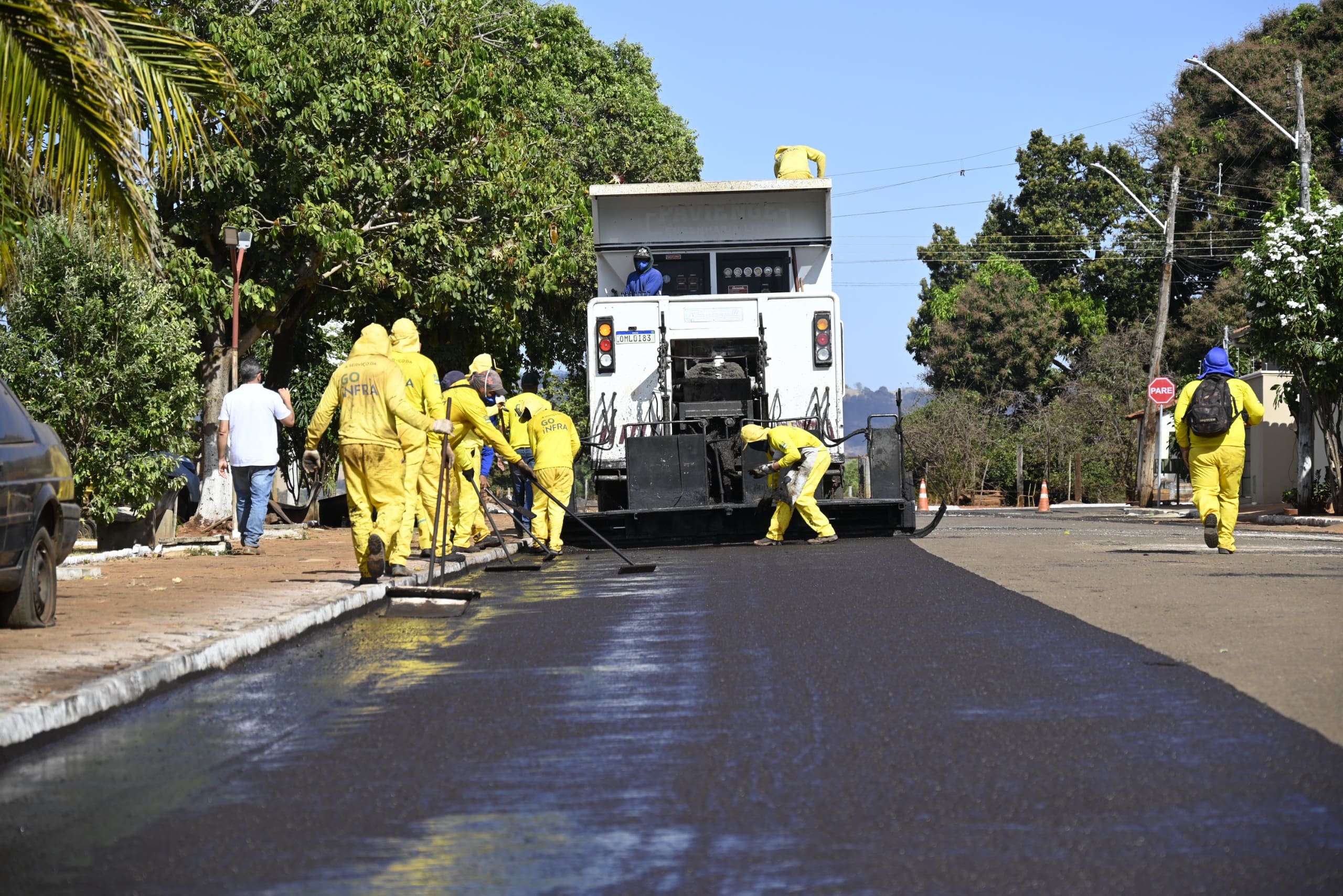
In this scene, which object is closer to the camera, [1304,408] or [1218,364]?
[1218,364]

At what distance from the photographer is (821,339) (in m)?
17.7

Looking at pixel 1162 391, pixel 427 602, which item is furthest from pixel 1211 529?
pixel 1162 391

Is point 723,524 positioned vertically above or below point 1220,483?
below

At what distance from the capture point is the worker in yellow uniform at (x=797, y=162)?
19.7 meters

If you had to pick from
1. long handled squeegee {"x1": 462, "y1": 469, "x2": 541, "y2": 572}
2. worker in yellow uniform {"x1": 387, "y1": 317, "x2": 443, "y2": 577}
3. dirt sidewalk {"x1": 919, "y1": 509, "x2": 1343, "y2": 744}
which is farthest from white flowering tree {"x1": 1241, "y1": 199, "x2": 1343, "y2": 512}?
worker in yellow uniform {"x1": 387, "y1": 317, "x2": 443, "y2": 577}

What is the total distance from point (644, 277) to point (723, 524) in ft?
9.26

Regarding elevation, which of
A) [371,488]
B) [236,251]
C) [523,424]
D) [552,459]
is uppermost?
[236,251]

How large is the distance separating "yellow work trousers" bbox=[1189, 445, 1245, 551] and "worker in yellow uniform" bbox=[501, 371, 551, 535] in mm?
5925

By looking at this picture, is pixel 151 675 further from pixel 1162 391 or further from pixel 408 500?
pixel 1162 391

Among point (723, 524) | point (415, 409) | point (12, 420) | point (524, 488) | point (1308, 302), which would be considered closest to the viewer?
point (12, 420)

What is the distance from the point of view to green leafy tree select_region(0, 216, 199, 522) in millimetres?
15805

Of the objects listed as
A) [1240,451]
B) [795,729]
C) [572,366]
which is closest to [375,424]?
[795,729]

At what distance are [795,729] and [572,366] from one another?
2795 cm

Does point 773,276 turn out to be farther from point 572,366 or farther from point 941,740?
point 572,366
